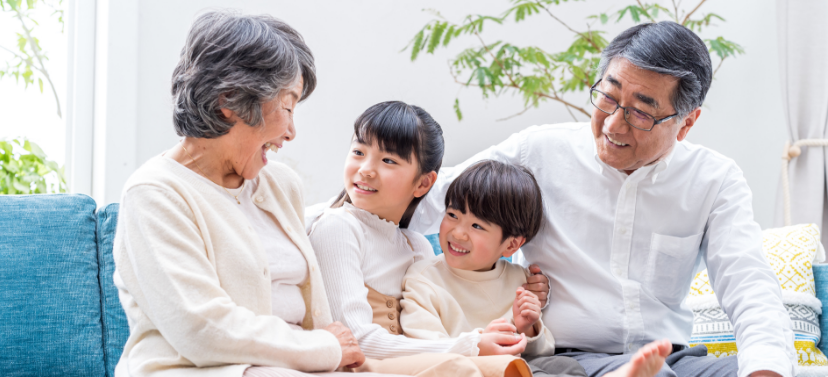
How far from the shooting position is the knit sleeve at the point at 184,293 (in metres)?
1.04

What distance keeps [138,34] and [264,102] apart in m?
1.63

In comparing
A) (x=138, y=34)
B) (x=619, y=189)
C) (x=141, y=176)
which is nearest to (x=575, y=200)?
(x=619, y=189)

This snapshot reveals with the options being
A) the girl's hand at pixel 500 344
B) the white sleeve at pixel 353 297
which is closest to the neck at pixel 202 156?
the white sleeve at pixel 353 297

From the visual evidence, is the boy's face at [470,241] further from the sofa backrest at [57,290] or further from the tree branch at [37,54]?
the tree branch at [37,54]

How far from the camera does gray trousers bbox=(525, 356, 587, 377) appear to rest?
56.6 inches

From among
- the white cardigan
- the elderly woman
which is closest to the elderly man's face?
the elderly woman

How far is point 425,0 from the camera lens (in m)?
3.17

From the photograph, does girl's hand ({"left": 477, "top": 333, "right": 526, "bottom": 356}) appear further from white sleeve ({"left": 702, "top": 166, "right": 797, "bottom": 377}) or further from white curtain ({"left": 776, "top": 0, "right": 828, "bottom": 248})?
white curtain ({"left": 776, "top": 0, "right": 828, "bottom": 248})

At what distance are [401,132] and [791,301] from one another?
1.38 meters

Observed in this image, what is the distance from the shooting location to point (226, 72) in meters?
1.17

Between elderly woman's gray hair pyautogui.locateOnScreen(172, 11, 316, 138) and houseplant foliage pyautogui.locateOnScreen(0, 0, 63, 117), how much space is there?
5.27 ft

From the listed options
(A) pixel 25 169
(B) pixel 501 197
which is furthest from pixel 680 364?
(A) pixel 25 169

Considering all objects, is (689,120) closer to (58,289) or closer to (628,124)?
(628,124)

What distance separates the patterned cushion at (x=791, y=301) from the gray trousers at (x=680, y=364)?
44 cm
